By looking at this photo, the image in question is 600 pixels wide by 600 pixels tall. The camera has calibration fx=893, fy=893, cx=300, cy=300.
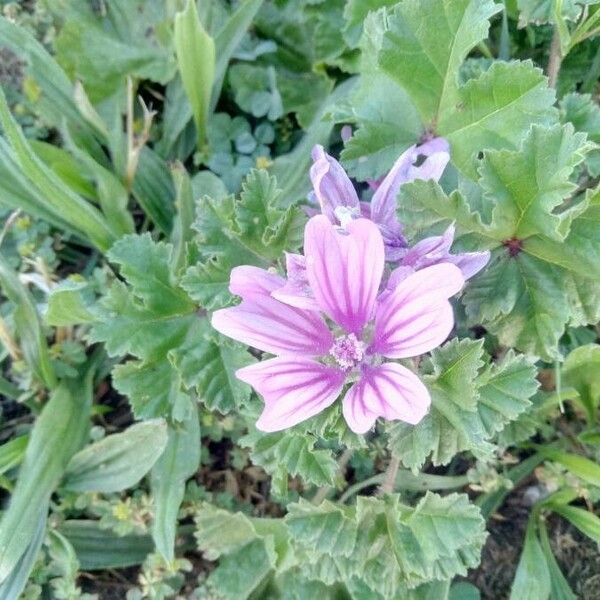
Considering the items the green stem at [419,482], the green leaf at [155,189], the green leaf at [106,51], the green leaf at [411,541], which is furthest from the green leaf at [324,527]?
the green leaf at [106,51]

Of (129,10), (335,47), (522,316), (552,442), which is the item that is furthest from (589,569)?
(129,10)

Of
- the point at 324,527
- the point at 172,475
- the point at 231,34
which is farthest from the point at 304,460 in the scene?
the point at 231,34

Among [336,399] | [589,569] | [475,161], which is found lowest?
[589,569]

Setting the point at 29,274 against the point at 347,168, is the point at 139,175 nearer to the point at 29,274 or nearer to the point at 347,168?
the point at 29,274

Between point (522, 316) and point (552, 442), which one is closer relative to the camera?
point (522, 316)

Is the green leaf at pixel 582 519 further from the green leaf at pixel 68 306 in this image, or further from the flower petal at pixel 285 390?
the green leaf at pixel 68 306

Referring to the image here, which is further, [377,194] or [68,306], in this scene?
[68,306]

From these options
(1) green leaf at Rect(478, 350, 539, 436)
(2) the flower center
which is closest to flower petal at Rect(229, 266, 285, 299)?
(2) the flower center

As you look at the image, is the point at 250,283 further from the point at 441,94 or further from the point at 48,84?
the point at 48,84
